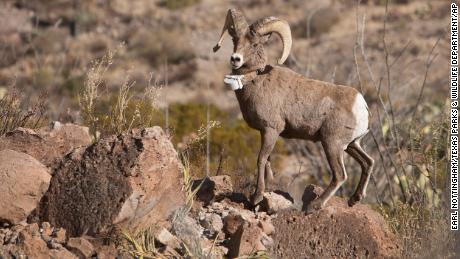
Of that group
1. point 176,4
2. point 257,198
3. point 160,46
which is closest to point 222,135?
point 257,198

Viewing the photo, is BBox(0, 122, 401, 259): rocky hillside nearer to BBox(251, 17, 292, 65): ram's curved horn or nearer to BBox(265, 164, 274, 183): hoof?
BBox(265, 164, 274, 183): hoof

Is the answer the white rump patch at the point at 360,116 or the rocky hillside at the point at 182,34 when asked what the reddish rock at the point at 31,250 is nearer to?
the white rump patch at the point at 360,116

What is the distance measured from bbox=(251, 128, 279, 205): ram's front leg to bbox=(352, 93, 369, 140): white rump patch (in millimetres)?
649

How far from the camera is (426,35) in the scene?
1428 inches

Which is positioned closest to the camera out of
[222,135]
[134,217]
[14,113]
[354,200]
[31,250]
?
[31,250]

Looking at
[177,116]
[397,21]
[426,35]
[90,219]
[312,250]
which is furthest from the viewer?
[397,21]

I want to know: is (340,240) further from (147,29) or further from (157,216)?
(147,29)

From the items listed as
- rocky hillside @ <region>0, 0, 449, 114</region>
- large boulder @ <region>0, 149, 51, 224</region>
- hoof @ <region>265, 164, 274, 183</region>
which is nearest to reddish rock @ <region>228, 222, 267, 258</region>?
hoof @ <region>265, 164, 274, 183</region>

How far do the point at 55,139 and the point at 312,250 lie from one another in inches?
91.2

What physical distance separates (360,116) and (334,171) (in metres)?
0.50

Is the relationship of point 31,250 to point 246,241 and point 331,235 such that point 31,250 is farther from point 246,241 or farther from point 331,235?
point 331,235

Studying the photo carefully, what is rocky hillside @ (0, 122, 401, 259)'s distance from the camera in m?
6.50

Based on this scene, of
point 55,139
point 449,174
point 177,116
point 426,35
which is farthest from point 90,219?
point 426,35

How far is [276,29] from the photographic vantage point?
728 cm
